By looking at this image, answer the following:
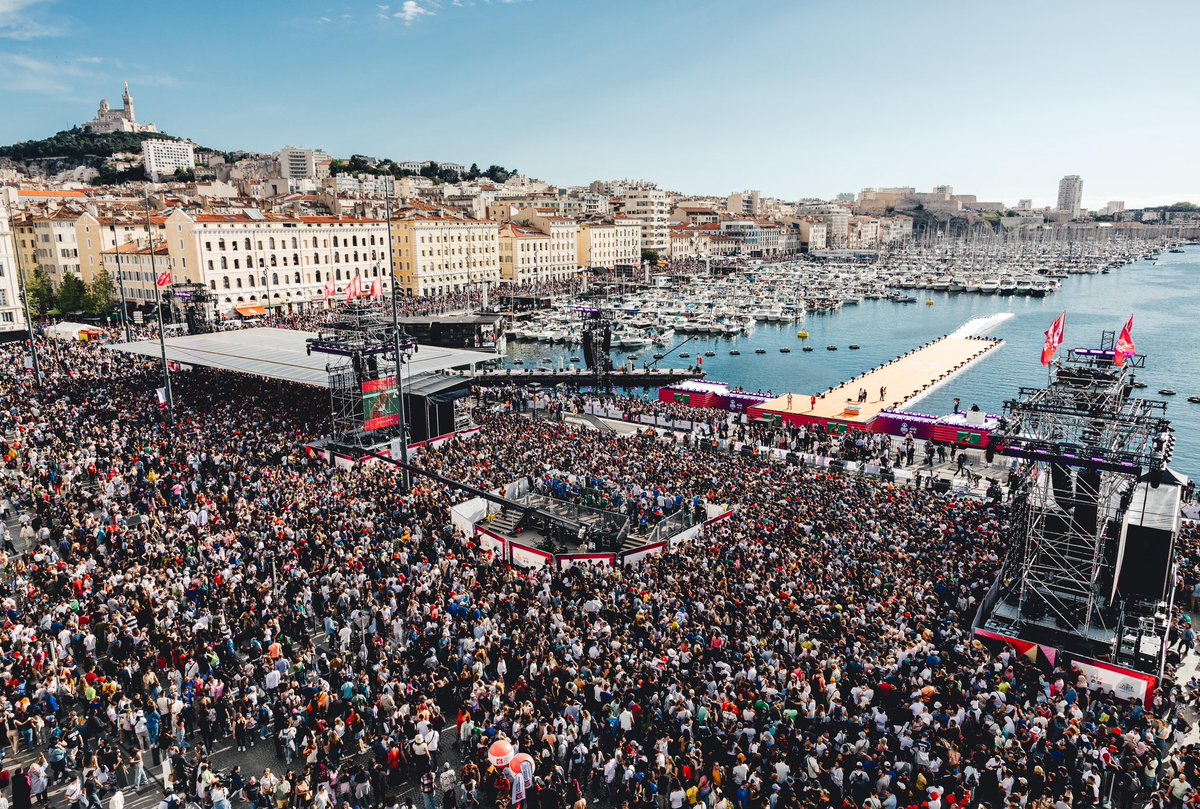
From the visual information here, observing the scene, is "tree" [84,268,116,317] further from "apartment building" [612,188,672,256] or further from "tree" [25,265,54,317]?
"apartment building" [612,188,672,256]

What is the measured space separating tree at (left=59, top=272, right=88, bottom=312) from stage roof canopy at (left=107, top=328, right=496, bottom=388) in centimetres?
3666

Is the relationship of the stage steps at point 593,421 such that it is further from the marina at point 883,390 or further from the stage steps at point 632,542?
the stage steps at point 632,542

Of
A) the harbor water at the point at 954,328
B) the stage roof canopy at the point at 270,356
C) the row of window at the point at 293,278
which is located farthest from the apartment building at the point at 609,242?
the stage roof canopy at the point at 270,356

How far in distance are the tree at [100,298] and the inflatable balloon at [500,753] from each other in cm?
7430

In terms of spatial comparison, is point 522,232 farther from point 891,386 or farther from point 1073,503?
point 1073,503

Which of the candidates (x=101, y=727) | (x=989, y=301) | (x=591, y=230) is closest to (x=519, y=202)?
(x=591, y=230)

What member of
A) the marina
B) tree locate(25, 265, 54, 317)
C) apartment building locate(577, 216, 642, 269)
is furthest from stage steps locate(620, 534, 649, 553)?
apartment building locate(577, 216, 642, 269)

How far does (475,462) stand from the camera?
87.4 ft

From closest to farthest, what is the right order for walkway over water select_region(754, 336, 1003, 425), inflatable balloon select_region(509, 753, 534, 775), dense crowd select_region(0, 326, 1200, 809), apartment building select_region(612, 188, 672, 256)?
1. inflatable balloon select_region(509, 753, 534, 775)
2. dense crowd select_region(0, 326, 1200, 809)
3. walkway over water select_region(754, 336, 1003, 425)
4. apartment building select_region(612, 188, 672, 256)

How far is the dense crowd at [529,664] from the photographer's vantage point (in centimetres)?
1154

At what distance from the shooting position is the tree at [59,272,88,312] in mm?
71562

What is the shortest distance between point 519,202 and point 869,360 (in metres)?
100

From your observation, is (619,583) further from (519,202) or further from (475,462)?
(519,202)

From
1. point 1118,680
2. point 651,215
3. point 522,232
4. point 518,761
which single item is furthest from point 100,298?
point 651,215
